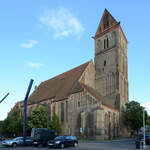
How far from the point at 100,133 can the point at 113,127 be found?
6308 millimetres

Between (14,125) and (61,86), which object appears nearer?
(14,125)

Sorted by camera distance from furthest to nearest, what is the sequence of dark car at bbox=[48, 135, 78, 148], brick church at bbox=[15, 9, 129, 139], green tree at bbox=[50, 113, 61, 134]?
1. green tree at bbox=[50, 113, 61, 134]
2. brick church at bbox=[15, 9, 129, 139]
3. dark car at bbox=[48, 135, 78, 148]

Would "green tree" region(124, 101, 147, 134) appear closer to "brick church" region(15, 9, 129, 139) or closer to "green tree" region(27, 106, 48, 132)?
"brick church" region(15, 9, 129, 139)

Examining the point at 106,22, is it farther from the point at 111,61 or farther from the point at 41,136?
the point at 41,136

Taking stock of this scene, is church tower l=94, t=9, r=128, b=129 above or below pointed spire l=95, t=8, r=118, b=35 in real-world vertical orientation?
below

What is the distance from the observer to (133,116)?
169 feet

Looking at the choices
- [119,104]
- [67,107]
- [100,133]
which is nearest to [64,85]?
[67,107]

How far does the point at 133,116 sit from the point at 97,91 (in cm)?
1155

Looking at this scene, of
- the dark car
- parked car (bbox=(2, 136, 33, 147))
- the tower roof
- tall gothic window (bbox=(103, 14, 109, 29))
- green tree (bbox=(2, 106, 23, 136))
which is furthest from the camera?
tall gothic window (bbox=(103, 14, 109, 29))

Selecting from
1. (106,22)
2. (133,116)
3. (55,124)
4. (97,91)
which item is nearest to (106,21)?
(106,22)

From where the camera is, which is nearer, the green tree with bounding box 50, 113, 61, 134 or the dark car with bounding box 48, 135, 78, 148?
the dark car with bounding box 48, 135, 78, 148

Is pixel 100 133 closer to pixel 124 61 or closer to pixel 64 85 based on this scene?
pixel 64 85

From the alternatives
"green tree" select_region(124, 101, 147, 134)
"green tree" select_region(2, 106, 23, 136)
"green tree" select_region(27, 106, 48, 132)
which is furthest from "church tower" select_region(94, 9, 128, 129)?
"green tree" select_region(2, 106, 23, 136)

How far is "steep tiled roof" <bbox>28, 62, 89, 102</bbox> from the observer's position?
5373 cm
